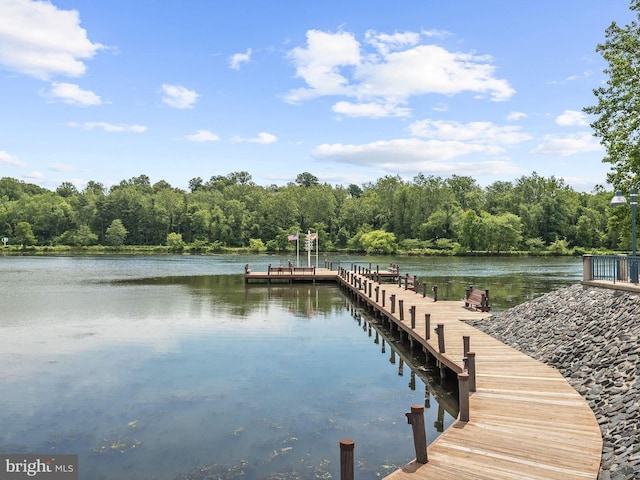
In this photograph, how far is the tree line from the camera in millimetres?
100562

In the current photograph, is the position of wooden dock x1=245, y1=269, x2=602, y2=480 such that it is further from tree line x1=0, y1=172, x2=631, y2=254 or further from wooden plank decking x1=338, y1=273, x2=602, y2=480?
tree line x1=0, y1=172, x2=631, y2=254

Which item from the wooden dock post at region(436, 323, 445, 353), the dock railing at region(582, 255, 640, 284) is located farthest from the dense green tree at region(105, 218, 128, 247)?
the dock railing at region(582, 255, 640, 284)

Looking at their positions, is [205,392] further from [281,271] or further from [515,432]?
[281,271]

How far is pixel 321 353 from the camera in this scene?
17516 mm

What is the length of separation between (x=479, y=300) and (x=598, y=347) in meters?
10.6

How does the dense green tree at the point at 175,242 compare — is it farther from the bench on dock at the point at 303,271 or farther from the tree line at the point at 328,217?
the bench on dock at the point at 303,271

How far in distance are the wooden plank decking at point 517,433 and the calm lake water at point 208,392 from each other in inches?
54.6

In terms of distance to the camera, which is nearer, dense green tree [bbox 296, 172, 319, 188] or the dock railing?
the dock railing

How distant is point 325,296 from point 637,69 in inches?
848

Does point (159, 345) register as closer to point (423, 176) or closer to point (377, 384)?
point (377, 384)

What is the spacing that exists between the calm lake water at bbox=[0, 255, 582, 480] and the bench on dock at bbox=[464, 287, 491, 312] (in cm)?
457

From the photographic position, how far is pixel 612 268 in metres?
16.5

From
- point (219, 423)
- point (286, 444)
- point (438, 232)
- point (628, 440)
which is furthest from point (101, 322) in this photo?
point (438, 232)

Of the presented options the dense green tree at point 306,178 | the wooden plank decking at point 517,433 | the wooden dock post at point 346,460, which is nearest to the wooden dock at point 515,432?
the wooden plank decking at point 517,433
